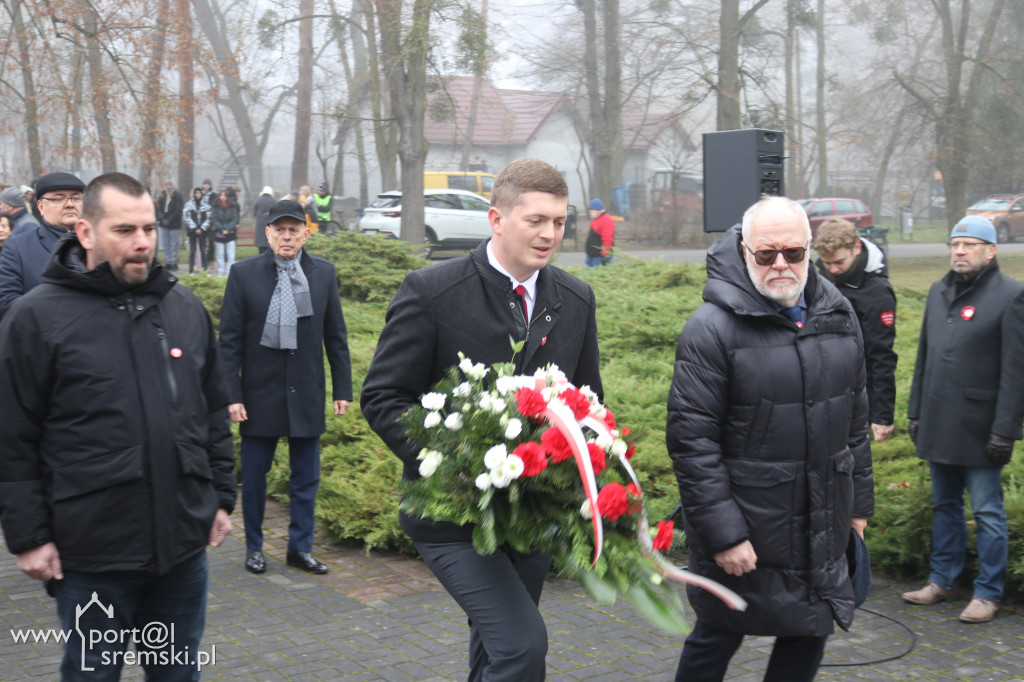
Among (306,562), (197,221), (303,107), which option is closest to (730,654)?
(306,562)

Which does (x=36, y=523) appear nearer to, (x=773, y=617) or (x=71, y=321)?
(x=71, y=321)

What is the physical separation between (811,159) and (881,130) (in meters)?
3.14

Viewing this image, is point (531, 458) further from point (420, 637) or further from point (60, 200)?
point (60, 200)

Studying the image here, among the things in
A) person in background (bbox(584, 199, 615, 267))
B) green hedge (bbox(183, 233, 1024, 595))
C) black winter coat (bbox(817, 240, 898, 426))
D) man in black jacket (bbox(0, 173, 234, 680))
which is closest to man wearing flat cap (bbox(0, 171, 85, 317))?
green hedge (bbox(183, 233, 1024, 595))

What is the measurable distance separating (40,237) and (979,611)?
229 inches

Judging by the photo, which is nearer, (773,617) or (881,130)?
(773,617)

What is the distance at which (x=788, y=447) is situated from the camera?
3.52m

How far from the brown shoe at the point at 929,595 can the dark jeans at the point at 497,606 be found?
336 centimetres

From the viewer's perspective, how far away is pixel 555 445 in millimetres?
3064

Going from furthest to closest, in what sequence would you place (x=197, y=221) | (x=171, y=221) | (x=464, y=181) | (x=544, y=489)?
(x=464, y=181) → (x=171, y=221) → (x=197, y=221) → (x=544, y=489)

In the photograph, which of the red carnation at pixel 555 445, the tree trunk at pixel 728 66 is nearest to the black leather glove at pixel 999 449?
the red carnation at pixel 555 445

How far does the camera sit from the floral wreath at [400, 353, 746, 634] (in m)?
3.05

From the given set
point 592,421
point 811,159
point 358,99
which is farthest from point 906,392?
point 358,99

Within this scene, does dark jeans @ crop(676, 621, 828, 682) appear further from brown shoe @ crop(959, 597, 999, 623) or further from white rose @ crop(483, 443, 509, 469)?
brown shoe @ crop(959, 597, 999, 623)
